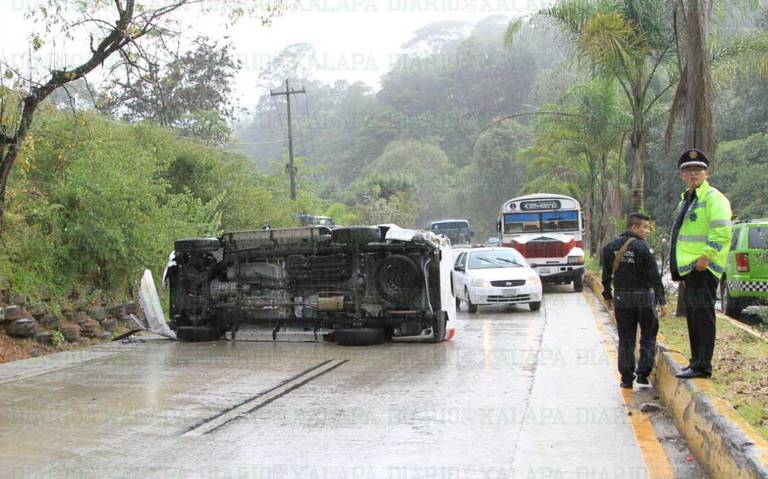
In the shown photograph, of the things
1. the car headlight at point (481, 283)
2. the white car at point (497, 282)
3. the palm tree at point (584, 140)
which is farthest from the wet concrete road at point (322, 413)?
the palm tree at point (584, 140)

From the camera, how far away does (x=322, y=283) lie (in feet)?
40.4

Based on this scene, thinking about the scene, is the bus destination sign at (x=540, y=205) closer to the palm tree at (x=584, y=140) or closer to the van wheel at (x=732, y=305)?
the palm tree at (x=584, y=140)

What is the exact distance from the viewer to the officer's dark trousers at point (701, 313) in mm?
7109

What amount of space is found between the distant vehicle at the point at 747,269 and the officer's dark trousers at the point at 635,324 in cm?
709

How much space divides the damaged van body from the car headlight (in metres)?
4.84

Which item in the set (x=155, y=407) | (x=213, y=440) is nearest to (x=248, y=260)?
(x=155, y=407)

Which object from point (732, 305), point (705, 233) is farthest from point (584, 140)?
point (705, 233)

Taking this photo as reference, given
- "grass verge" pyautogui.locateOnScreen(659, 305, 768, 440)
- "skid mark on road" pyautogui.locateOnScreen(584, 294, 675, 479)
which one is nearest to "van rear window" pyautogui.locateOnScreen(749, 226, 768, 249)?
"grass verge" pyautogui.locateOnScreen(659, 305, 768, 440)

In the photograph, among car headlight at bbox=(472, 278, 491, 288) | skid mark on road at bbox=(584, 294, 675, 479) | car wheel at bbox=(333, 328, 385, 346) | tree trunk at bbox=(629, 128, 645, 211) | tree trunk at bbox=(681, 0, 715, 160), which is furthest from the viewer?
tree trunk at bbox=(629, 128, 645, 211)

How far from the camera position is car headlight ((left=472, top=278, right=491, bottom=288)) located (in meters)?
17.5

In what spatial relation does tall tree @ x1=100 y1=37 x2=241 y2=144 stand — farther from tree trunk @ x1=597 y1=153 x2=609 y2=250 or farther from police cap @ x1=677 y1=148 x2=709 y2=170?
police cap @ x1=677 y1=148 x2=709 y2=170

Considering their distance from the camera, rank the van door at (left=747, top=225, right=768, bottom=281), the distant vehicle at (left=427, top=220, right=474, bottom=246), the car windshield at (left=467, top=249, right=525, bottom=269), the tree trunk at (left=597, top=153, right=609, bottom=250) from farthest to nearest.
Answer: the distant vehicle at (left=427, top=220, right=474, bottom=246) → the tree trunk at (left=597, top=153, right=609, bottom=250) → the car windshield at (left=467, top=249, right=525, bottom=269) → the van door at (left=747, top=225, right=768, bottom=281)

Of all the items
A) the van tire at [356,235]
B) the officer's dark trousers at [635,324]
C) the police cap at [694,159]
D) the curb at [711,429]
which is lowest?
the curb at [711,429]

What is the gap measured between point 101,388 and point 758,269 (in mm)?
11332
